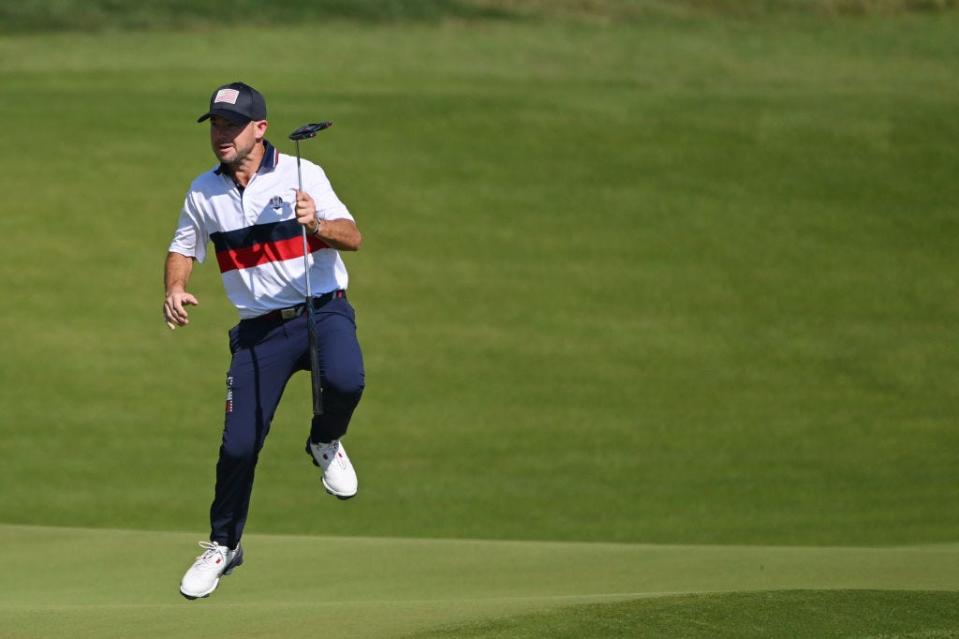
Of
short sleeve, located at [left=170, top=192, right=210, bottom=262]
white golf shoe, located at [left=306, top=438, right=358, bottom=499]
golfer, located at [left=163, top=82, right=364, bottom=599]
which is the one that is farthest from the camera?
white golf shoe, located at [left=306, top=438, right=358, bottom=499]

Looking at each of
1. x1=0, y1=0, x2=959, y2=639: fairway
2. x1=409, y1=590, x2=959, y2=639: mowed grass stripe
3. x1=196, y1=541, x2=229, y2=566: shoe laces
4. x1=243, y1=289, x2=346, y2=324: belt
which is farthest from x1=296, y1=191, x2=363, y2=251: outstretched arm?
x1=409, y1=590, x2=959, y2=639: mowed grass stripe

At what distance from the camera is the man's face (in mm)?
7480

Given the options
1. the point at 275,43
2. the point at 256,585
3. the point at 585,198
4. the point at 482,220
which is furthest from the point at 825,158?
the point at 256,585

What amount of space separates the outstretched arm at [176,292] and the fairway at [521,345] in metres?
1.38

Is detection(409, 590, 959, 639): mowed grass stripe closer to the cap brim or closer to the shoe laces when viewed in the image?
the shoe laces

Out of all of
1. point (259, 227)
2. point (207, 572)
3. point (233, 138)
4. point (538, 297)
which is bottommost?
point (538, 297)

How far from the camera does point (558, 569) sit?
9.61m

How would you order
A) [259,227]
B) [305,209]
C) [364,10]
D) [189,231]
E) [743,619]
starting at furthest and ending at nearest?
1. [364,10]
2. [189,231]
3. [259,227]
4. [305,209]
5. [743,619]

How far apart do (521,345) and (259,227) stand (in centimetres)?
879

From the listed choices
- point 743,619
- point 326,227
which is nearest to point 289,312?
point 326,227

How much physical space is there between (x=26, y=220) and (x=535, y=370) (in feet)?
20.3

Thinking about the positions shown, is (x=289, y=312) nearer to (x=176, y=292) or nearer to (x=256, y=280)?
(x=256, y=280)

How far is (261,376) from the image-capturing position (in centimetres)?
776

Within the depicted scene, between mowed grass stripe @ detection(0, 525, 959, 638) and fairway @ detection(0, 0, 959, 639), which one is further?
fairway @ detection(0, 0, 959, 639)
